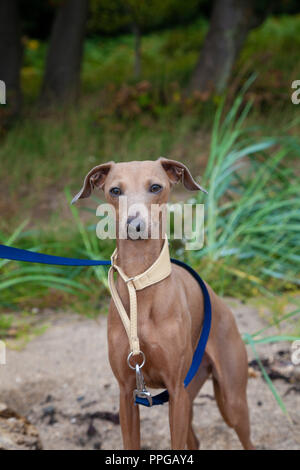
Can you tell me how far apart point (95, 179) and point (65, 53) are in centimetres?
Result: 787

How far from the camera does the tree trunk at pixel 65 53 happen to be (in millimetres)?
9008

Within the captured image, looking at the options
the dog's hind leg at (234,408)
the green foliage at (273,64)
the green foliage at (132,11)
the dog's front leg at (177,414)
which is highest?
the green foliage at (132,11)

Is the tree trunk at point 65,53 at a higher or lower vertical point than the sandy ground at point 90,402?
higher

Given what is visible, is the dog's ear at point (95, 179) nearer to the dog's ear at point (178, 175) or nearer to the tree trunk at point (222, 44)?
the dog's ear at point (178, 175)

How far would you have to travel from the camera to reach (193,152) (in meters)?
6.84

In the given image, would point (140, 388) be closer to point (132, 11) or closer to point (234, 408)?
point (234, 408)

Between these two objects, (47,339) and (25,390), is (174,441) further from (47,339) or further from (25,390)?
(47,339)

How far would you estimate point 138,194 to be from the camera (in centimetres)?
175

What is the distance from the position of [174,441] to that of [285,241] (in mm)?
2915

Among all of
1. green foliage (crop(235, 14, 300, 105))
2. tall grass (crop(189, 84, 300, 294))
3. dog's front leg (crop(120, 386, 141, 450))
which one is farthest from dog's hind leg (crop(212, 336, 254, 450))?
green foliage (crop(235, 14, 300, 105))

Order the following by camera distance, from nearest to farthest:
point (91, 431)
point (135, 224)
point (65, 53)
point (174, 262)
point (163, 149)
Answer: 1. point (135, 224)
2. point (174, 262)
3. point (91, 431)
4. point (163, 149)
5. point (65, 53)

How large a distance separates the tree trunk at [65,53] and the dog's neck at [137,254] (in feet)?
25.0

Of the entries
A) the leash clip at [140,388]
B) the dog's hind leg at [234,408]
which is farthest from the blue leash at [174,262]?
the dog's hind leg at [234,408]

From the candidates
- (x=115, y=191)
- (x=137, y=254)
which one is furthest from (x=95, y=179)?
(x=137, y=254)
